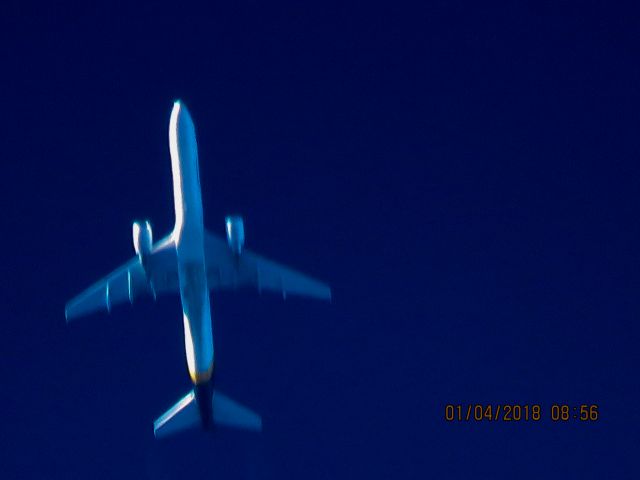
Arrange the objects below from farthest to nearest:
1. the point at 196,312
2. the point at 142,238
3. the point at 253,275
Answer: the point at 253,275 → the point at 196,312 → the point at 142,238

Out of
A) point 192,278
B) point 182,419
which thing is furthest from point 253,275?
point 182,419

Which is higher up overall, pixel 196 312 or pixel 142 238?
pixel 142 238

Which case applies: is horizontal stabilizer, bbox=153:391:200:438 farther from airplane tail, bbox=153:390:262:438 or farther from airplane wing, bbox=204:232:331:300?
airplane wing, bbox=204:232:331:300

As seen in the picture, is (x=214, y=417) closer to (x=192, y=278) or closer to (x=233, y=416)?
(x=233, y=416)

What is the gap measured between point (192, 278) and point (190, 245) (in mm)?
1390

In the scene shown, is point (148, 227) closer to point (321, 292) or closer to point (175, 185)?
point (175, 185)

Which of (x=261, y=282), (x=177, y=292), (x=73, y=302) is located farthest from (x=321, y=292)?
(x=73, y=302)

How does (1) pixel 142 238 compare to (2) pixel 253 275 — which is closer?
(1) pixel 142 238

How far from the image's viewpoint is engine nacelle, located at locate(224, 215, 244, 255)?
5303 centimetres

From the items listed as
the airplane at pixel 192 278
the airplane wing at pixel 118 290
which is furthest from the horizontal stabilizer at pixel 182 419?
the airplane wing at pixel 118 290

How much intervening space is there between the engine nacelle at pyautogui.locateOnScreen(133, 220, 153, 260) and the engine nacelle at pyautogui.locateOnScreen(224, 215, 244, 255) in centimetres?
300

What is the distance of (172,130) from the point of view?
2115 inches

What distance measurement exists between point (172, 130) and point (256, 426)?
12.8 m

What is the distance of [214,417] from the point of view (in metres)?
56.8
